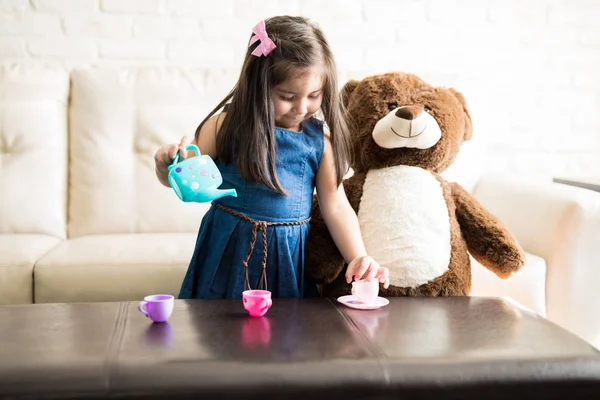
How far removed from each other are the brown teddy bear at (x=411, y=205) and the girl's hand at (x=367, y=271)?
8 cm

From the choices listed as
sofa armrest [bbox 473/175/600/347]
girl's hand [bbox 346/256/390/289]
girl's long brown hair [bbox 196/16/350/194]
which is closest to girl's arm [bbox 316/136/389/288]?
girl's hand [bbox 346/256/390/289]

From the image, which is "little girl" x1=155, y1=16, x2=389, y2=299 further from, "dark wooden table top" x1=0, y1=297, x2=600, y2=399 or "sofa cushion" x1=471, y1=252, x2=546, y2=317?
"sofa cushion" x1=471, y1=252, x2=546, y2=317

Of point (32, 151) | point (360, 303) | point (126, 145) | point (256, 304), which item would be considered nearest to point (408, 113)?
point (360, 303)

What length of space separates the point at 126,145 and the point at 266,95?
→ 75cm

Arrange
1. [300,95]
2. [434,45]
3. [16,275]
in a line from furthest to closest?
1. [434,45]
2. [16,275]
3. [300,95]

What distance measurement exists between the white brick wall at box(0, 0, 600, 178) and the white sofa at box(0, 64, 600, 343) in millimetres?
195

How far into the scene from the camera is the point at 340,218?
1.35 metres

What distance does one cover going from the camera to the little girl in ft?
4.11

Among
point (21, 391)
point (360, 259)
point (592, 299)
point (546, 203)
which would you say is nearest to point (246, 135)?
point (360, 259)

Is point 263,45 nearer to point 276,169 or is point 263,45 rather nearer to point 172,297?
point 276,169

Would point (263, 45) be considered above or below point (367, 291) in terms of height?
above

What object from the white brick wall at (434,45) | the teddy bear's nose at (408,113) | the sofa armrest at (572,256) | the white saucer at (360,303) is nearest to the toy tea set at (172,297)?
the white saucer at (360,303)

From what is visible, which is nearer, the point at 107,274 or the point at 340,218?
the point at 340,218

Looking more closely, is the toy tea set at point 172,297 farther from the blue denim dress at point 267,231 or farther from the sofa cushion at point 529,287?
the sofa cushion at point 529,287
